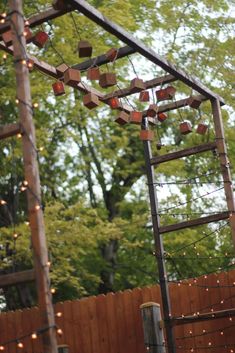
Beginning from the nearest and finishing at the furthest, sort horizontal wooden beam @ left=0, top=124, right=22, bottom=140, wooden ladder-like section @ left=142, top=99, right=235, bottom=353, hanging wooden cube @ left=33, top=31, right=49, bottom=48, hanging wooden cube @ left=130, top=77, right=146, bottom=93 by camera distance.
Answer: horizontal wooden beam @ left=0, top=124, right=22, bottom=140 → hanging wooden cube @ left=33, top=31, right=49, bottom=48 → hanging wooden cube @ left=130, top=77, right=146, bottom=93 → wooden ladder-like section @ left=142, top=99, right=235, bottom=353

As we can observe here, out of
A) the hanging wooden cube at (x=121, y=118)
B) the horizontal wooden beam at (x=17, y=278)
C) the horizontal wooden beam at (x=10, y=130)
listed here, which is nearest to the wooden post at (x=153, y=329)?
the hanging wooden cube at (x=121, y=118)

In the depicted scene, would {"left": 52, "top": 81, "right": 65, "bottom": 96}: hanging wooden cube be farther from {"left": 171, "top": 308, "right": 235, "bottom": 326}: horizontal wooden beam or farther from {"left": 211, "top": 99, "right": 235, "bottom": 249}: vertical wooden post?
{"left": 171, "top": 308, "right": 235, "bottom": 326}: horizontal wooden beam

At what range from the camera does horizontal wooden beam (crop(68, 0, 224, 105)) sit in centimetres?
509

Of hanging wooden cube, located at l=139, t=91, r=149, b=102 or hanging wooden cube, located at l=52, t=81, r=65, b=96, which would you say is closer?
hanging wooden cube, located at l=52, t=81, r=65, b=96

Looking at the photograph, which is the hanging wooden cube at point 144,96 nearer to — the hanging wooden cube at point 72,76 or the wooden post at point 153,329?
the hanging wooden cube at point 72,76

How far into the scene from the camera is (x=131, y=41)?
18.9ft

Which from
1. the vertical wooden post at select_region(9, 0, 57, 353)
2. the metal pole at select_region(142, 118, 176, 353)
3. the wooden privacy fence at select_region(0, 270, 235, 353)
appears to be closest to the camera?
the vertical wooden post at select_region(9, 0, 57, 353)

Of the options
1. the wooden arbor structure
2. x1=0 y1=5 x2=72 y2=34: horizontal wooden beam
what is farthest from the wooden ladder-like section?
x1=0 y1=5 x2=72 y2=34: horizontal wooden beam

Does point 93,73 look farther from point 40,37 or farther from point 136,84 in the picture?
point 40,37

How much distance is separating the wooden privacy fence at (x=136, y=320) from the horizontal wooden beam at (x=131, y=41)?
8.12 feet

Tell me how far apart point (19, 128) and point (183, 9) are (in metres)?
9.63

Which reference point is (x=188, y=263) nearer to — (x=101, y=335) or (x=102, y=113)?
(x=102, y=113)

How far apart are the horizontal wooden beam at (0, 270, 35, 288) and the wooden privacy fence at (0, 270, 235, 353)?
4.18 metres

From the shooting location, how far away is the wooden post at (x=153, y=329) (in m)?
7.40
